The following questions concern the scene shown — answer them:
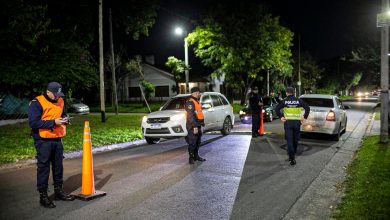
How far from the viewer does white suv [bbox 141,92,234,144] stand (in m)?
12.2

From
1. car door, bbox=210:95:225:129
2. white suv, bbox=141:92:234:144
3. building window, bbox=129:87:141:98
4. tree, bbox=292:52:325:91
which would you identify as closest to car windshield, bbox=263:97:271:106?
white suv, bbox=141:92:234:144

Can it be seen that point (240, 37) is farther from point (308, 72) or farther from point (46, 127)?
point (308, 72)

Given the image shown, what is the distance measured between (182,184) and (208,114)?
6334 mm

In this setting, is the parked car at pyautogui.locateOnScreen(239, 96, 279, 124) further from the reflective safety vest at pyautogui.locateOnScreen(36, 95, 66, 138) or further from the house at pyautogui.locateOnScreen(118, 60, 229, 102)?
the house at pyautogui.locateOnScreen(118, 60, 229, 102)

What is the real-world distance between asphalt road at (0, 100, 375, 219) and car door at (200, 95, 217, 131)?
172cm

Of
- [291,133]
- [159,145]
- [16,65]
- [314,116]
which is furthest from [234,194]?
[16,65]

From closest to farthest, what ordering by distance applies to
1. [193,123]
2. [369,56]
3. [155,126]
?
[193,123], [155,126], [369,56]

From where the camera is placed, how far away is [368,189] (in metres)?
6.26

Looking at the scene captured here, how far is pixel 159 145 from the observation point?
1263 cm

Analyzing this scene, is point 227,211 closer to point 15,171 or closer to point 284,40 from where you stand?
point 15,171

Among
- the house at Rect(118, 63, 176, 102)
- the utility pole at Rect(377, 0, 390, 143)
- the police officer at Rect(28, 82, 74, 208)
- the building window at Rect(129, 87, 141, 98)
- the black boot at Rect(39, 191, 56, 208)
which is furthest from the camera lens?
the building window at Rect(129, 87, 141, 98)

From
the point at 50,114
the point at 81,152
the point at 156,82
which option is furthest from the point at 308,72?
the point at 50,114

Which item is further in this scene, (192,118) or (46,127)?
(192,118)

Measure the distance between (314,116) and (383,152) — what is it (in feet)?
10.9
